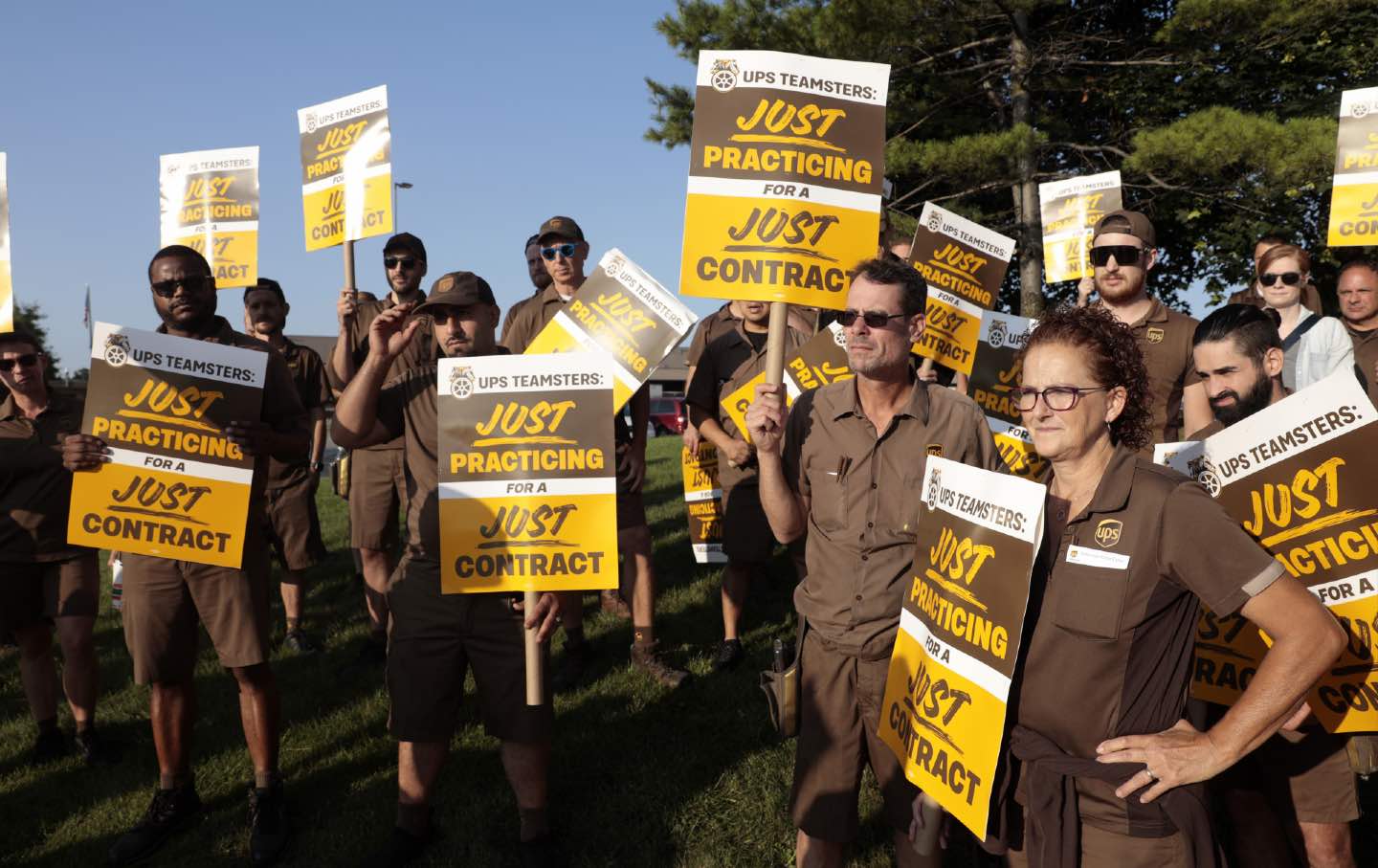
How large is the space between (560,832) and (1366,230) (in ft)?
22.5

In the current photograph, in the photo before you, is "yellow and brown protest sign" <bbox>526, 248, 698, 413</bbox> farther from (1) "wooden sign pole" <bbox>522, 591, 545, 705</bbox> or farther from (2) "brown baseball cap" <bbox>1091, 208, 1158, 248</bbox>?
(2) "brown baseball cap" <bbox>1091, 208, 1158, 248</bbox>

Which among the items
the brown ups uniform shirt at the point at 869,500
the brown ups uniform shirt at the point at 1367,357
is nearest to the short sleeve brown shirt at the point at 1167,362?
the brown ups uniform shirt at the point at 1367,357

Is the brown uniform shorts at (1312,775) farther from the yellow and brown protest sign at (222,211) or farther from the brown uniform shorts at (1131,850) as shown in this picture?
the yellow and brown protest sign at (222,211)

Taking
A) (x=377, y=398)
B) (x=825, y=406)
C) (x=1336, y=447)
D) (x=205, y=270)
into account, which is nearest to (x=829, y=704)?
(x=825, y=406)

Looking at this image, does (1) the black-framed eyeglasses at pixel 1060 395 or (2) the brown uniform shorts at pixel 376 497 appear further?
(2) the brown uniform shorts at pixel 376 497

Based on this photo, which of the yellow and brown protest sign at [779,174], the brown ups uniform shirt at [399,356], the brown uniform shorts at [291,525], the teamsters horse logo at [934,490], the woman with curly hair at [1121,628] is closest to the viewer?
the woman with curly hair at [1121,628]

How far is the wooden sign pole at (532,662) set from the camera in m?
3.86

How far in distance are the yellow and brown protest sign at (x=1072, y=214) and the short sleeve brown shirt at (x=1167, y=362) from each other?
10.3ft

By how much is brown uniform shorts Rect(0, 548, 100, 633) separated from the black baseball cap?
2858 mm

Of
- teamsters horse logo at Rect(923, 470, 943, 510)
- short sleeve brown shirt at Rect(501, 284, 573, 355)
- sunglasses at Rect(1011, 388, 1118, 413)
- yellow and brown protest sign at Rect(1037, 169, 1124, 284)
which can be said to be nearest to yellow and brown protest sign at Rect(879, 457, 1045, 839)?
teamsters horse logo at Rect(923, 470, 943, 510)

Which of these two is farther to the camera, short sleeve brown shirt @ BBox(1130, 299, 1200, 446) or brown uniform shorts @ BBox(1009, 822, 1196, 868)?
short sleeve brown shirt @ BBox(1130, 299, 1200, 446)

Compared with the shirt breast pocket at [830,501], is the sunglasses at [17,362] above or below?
above

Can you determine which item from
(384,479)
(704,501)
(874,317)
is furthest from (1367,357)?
(384,479)

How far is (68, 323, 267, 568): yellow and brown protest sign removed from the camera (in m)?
4.18
